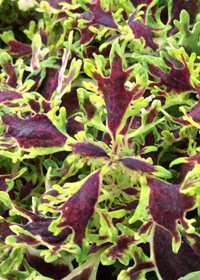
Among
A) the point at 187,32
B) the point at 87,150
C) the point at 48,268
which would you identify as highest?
the point at 187,32

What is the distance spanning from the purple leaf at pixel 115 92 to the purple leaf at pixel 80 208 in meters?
0.09

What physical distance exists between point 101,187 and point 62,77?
0.89ft

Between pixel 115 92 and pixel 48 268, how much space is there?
333 mm

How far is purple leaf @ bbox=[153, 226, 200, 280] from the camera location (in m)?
0.61

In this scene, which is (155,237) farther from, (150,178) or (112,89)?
(112,89)

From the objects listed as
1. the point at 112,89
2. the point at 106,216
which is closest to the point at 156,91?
the point at 112,89

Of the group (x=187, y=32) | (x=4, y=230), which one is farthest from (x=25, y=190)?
(x=187, y=32)

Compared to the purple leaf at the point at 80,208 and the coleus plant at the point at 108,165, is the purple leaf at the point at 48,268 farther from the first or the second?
the purple leaf at the point at 80,208

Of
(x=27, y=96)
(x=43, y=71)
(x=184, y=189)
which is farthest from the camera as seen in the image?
(x=43, y=71)

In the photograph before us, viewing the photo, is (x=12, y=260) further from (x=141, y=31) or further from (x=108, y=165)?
(x=141, y=31)

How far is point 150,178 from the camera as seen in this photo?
568mm

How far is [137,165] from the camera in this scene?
56 cm

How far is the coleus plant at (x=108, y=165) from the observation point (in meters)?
0.56

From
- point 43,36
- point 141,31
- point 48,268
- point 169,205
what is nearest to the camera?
point 169,205
